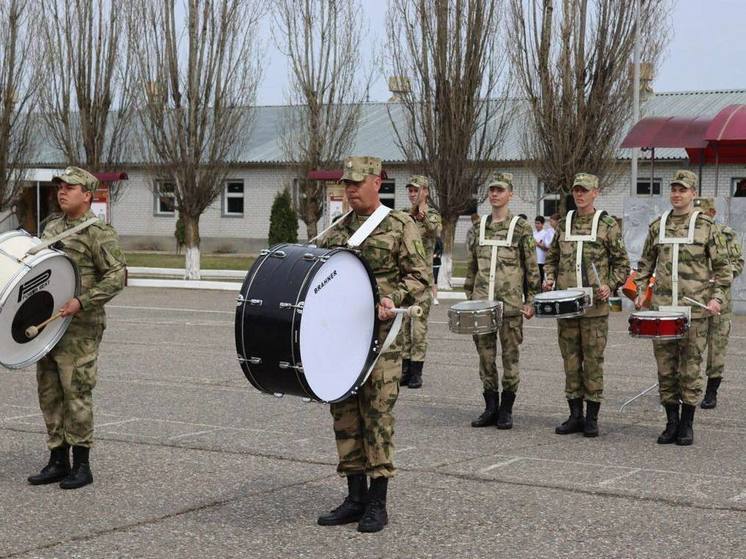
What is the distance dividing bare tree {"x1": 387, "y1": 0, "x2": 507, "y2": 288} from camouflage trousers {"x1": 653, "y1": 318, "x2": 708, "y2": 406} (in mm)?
18838

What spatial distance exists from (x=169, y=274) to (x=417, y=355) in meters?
23.6

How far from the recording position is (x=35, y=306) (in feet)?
24.8

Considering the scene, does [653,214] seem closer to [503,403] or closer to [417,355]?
[417,355]

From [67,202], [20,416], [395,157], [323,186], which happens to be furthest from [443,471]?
[395,157]

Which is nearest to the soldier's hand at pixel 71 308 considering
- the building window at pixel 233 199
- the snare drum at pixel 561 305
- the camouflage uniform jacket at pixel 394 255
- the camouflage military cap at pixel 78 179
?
the camouflage military cap at pixel 78 179

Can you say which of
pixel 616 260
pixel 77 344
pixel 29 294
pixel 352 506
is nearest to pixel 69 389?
pixel 77 344

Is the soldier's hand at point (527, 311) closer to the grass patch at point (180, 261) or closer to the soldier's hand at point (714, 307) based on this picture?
the soldier's hand at point (714, 307)

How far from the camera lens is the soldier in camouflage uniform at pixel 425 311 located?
12.3 metres

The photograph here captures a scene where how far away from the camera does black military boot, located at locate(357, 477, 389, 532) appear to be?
669cm

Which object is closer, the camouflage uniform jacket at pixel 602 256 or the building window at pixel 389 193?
the camouflage uniform jacket at pixel 602 256

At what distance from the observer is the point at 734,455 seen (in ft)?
29.5

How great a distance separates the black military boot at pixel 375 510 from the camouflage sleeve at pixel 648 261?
3822mm

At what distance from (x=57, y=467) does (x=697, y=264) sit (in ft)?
16.0

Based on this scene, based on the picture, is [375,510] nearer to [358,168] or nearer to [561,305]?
[358,168]
